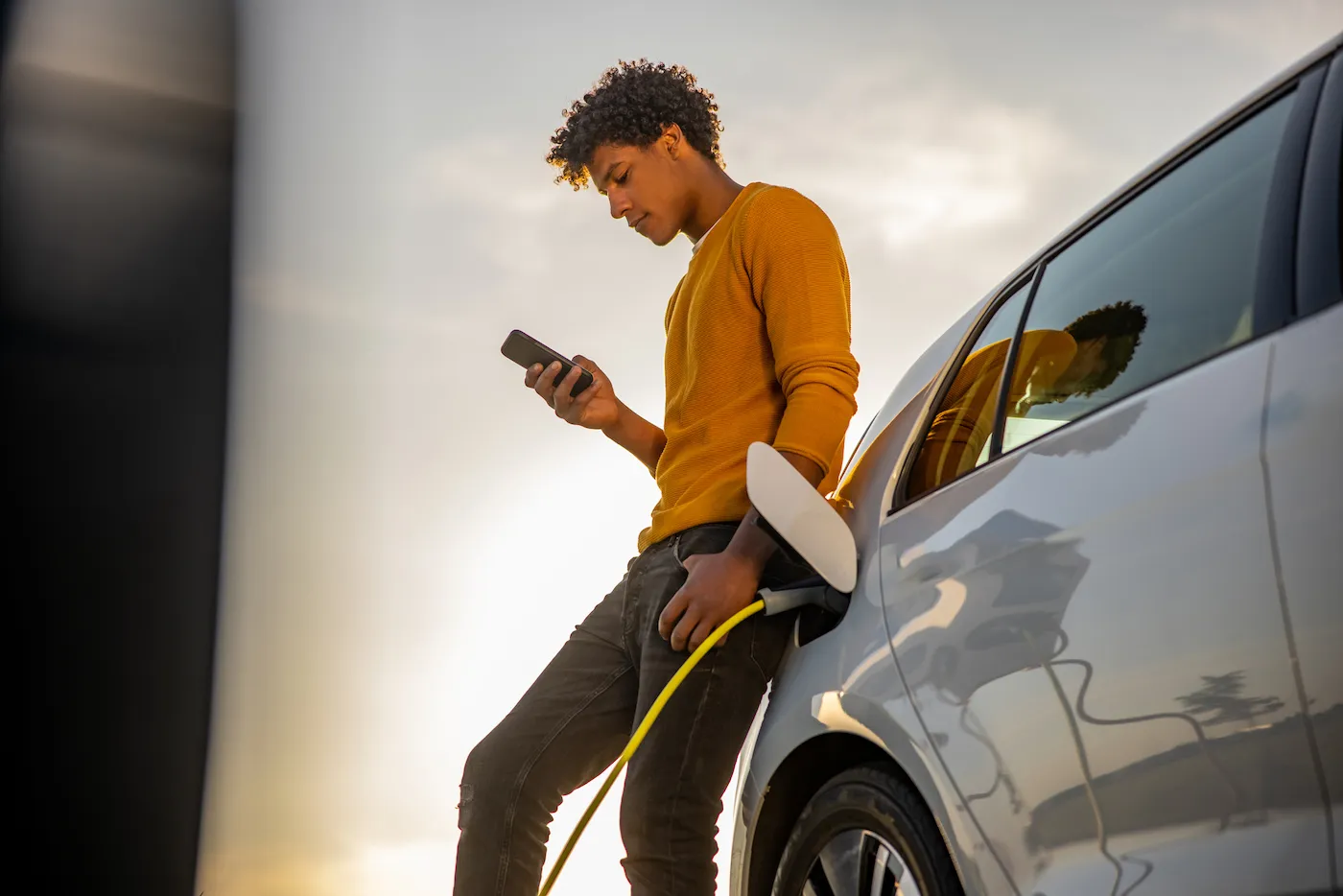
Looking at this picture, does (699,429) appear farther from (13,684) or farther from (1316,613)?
(13,684)

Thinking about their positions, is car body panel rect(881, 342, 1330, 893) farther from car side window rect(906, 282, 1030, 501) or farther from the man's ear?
the man's ear

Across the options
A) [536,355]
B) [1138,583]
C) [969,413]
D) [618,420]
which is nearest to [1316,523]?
[1138,583]

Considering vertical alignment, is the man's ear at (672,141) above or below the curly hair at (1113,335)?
above

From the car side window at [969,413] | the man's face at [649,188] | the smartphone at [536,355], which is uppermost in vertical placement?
the man's face at [649,188]

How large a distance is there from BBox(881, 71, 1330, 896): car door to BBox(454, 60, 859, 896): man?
38cm

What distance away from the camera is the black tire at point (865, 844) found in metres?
1.42

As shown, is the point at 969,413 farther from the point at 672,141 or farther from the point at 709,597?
the point at 672,141

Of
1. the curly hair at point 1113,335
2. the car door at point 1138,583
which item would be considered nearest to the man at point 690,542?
the car door at point 1138,583

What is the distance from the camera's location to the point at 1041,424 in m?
1.39

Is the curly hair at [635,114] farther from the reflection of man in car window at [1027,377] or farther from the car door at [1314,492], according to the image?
the car door at [1314,492]

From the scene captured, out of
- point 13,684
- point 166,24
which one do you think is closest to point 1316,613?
point 13,684

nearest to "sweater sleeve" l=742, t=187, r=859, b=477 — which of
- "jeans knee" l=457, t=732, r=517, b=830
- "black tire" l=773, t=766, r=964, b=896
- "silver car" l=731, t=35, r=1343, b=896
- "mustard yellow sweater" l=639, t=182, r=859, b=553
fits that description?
"mustard yellow sweater" l=639, t=182, r=859, b=553

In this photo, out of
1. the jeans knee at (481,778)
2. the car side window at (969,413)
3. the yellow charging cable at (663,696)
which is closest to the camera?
the car side window at (969,413)

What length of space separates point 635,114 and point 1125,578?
1608 millimetres
